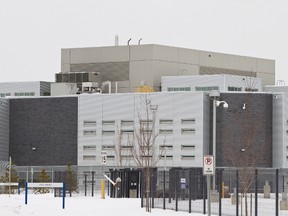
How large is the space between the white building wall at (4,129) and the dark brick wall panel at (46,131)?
39.1 inches

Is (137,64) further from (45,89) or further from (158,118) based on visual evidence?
(158,118)

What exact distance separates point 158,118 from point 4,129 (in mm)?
19791

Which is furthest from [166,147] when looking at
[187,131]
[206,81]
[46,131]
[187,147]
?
[206,81]

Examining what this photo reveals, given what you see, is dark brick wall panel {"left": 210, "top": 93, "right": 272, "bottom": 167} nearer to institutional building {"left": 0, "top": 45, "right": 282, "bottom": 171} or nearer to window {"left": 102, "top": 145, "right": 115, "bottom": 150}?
institutional building {"left": 0, "top": 45, "right": 282, "bottom": 171}

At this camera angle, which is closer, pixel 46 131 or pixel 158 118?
pixel 158 118

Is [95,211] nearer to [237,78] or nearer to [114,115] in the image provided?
[114,115]

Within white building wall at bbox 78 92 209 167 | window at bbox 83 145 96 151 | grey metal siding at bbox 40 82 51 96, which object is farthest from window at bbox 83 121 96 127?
grey metal siding at bbox 40 82 51 96

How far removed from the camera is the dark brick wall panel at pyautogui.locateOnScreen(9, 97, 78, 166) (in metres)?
112

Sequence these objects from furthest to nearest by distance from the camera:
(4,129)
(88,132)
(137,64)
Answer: (137,64)
(4,129)
(88,132)

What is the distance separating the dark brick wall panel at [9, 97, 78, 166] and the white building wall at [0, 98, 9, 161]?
0.99 m

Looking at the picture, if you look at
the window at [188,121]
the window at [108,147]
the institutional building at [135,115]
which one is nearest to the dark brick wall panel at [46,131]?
the institutional building at [135,115]

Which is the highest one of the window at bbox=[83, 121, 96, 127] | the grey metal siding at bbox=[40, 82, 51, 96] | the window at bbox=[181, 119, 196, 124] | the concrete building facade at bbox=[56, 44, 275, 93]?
the concrete building facade at bbox=[56, 44, 275, 93]

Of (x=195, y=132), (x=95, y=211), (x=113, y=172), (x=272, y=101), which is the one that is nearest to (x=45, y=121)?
(x=195, y=132)

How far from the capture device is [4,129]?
114000 mm
